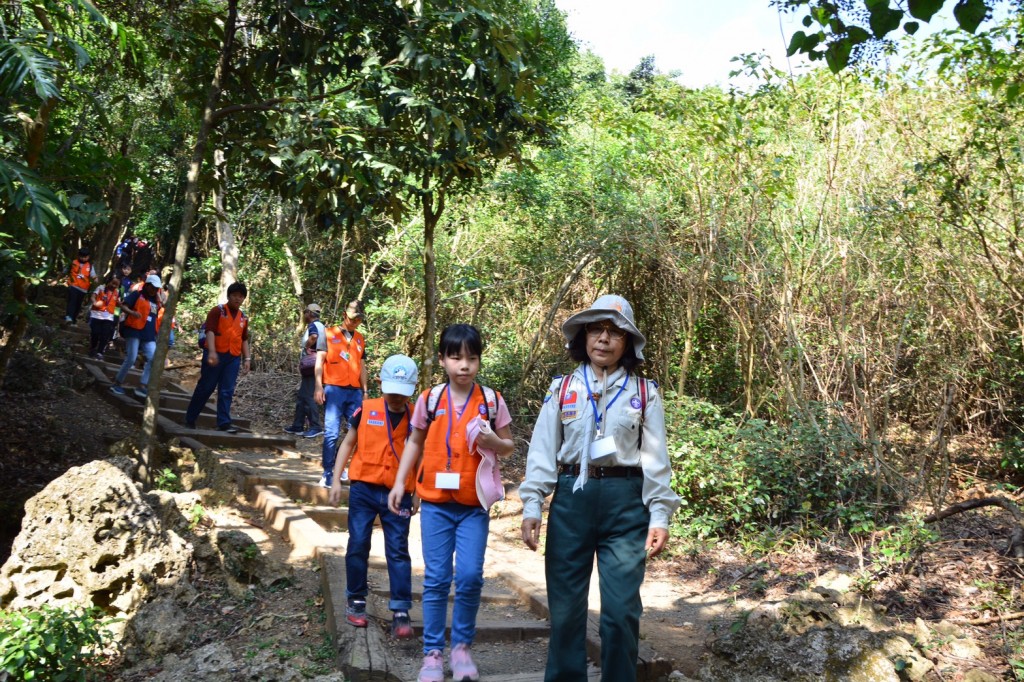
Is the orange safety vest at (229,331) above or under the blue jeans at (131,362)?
above

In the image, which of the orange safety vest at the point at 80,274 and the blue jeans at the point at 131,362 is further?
the orange safety vest at the point at 80,274

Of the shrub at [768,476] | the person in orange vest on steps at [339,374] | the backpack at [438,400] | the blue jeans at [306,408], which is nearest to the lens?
the backpack at [438,400]

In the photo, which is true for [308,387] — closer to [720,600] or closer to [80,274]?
[80,274]

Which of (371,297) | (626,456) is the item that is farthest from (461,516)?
(371,297)

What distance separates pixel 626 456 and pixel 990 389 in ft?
22.0

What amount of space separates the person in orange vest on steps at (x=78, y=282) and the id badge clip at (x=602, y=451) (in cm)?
1274

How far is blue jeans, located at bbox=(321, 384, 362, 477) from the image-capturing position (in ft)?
27.8

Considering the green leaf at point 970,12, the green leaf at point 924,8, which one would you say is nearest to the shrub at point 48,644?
the green leaf at point 924,8

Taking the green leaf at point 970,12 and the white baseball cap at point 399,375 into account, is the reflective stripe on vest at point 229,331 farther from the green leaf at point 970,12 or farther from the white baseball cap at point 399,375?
the green leaf at point 970,12

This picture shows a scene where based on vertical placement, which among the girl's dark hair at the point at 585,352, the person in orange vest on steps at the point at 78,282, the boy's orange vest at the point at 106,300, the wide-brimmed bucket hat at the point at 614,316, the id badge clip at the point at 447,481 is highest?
→ the person in orange vest on steps at the point at 78,282

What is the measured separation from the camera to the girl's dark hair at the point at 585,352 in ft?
12.5

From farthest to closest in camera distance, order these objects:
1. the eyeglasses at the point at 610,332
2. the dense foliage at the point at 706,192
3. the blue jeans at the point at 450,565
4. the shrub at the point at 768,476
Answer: the shrub at the point at 768,476, the dense foliage at the point at 706,192, the blue jeans at the point at 450,565, the eyeglasses at the point at 610,332

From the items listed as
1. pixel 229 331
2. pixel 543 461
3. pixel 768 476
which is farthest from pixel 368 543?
pixel 229 331

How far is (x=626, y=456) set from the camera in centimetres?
360
